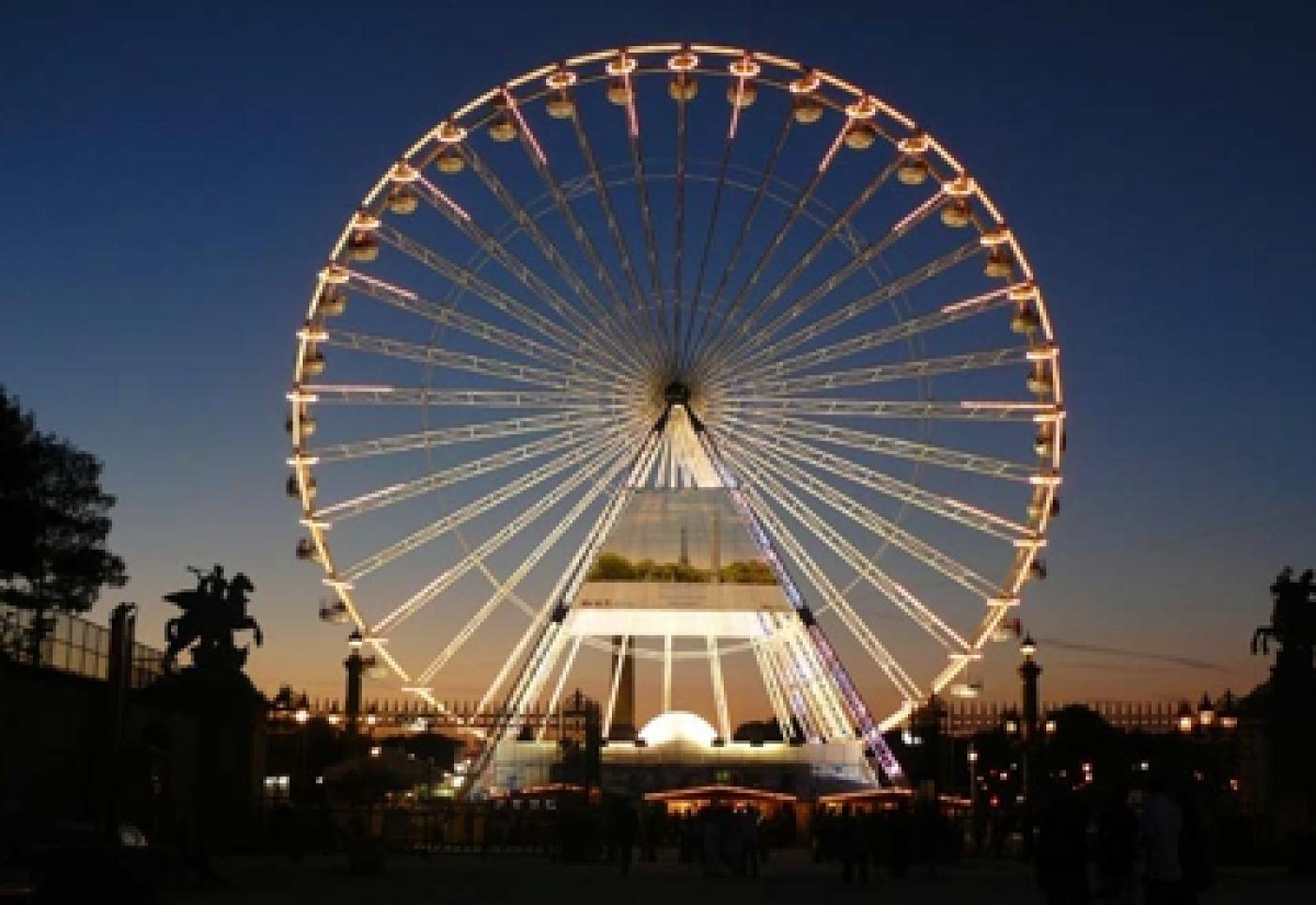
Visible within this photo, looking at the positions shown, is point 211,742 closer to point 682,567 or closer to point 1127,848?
point 682,567

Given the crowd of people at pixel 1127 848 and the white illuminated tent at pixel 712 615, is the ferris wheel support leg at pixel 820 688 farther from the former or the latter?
the crowd of people at pixel 1127 848

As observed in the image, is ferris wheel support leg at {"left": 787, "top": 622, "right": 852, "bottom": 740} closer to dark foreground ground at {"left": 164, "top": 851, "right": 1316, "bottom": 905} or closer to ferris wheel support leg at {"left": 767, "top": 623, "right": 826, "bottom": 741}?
ferris wheel support leg at {"left": 767, "top": 623, "right": 826, "bottom": 741}

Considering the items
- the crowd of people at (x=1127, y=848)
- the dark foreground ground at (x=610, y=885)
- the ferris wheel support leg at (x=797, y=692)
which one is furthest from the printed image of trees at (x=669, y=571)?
the crowd of people at (x=1127, y=848)

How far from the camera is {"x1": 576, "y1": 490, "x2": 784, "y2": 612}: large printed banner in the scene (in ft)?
159

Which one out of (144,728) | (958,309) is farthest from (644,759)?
(144,728)

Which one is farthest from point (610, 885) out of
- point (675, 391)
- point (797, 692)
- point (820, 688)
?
point (797, 692)

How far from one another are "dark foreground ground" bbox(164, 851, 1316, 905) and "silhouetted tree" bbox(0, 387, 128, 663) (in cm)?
1574

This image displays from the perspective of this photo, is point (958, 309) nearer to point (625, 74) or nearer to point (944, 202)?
point (944, 202)

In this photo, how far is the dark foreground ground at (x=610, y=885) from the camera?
22.8m

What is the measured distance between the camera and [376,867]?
94.5 ft

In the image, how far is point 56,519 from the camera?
4925 cm

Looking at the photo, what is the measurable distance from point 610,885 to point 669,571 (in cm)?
2393

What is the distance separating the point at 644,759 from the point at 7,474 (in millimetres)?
17246

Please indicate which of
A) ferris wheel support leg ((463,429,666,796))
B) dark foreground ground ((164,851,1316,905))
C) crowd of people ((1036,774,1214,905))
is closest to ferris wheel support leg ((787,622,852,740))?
ferris wheel support leg ((463,429,666,796))
